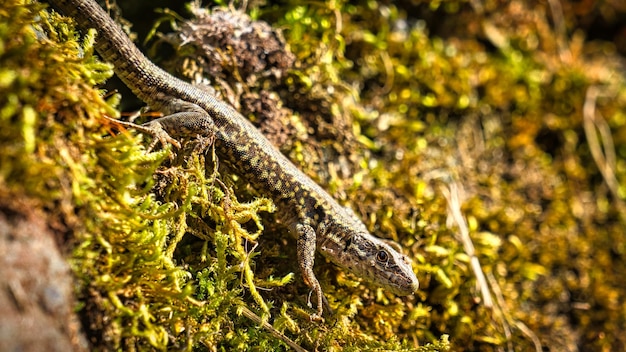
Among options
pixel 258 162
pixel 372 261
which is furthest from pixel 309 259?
pixel 258 162

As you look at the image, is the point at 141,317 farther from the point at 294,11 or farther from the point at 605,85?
the point at 605,85

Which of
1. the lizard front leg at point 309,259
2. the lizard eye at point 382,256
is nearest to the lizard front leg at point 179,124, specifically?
the lizard front leg at point 309,259

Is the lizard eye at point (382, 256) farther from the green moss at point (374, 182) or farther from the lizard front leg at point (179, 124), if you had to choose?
the lizard front leg at point (179, 124)

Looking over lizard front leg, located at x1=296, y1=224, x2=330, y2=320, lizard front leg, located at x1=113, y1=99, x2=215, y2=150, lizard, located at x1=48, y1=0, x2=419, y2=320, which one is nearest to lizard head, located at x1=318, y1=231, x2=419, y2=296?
lizard, located at x1=48, y1=0, x2=419, y2=320

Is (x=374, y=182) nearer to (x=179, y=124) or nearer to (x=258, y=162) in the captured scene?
(x=258, y=162)

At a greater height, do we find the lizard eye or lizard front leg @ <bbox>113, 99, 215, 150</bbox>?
lizard front leg @ <bbox>113, 99, 215, 150</bbox>

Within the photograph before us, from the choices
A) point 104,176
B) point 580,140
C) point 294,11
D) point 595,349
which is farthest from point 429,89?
point 104,176

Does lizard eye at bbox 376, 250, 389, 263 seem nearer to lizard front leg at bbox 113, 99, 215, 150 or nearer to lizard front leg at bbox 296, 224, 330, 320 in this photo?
lizard front leg at bbox 296, 224, 330, 320
